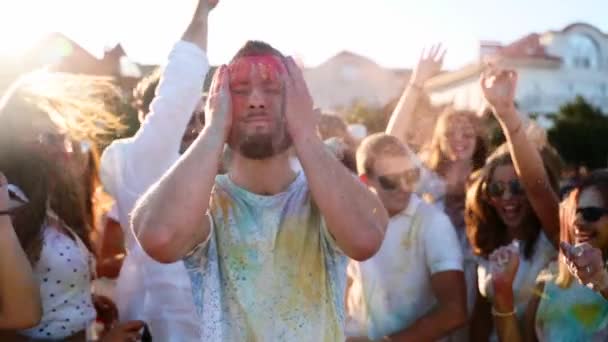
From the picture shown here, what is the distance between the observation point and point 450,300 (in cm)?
377

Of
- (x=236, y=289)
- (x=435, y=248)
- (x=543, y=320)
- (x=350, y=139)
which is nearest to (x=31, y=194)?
(x=236, y=289)

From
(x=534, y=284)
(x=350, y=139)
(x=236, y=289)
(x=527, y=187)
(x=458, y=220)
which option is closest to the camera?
(x=236, y=289)

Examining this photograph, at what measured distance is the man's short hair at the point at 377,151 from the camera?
12.9 ft

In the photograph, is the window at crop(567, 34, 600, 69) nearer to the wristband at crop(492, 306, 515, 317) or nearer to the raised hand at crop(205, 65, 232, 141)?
the wristband at crop(492, 306, 515, 317)

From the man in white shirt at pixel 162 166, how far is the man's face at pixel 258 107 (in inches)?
33.6

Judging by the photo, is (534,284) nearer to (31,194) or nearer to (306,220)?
(306,220)

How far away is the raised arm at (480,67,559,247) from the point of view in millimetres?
3955

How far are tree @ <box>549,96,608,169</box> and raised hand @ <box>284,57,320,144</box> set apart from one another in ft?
134

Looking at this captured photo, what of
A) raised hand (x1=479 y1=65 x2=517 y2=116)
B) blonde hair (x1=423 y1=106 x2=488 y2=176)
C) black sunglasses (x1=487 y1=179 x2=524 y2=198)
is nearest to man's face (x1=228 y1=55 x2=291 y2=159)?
raised hand (x1=479 y1=65 x2=517 y2=116)

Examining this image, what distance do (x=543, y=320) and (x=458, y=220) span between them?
3.87 feet

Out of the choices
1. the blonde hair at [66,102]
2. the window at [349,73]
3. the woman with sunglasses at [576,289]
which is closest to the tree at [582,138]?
the window at [349,73]

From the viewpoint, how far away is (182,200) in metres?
2.25

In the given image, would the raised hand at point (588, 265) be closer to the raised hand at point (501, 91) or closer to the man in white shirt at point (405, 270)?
the man in white shirt at point (405, 270)

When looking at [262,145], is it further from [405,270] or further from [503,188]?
[503,188]
